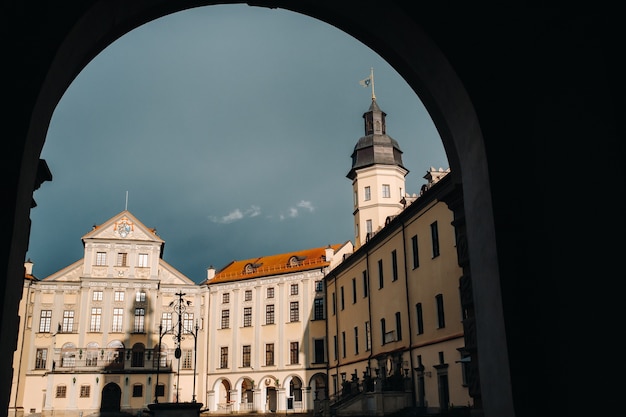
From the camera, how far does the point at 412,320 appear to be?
103 ft

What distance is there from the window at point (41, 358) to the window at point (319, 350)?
77.8 feet

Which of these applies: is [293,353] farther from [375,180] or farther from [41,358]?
[41,358]

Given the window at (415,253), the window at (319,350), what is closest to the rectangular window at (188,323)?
the window at (319,350)

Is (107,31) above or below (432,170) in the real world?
below

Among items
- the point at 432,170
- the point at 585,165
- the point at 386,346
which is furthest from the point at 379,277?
the point at 585,165

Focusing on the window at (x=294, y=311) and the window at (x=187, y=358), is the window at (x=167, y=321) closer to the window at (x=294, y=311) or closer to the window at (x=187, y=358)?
the window at (x=187, y=358)

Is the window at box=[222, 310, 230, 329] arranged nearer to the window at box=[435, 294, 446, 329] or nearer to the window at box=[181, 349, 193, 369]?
the window at box=[181, 349, 193, 369]

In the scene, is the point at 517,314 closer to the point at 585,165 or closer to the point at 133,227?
the point at 585,165

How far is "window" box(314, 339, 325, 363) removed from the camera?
52750 millimetres

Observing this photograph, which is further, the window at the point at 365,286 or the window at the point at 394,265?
the window at the point at 365,286

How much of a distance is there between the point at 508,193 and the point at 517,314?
973 mm

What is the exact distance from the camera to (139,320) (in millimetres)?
55312

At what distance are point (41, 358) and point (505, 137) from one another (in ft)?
182

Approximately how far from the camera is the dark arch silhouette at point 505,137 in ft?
14.7
